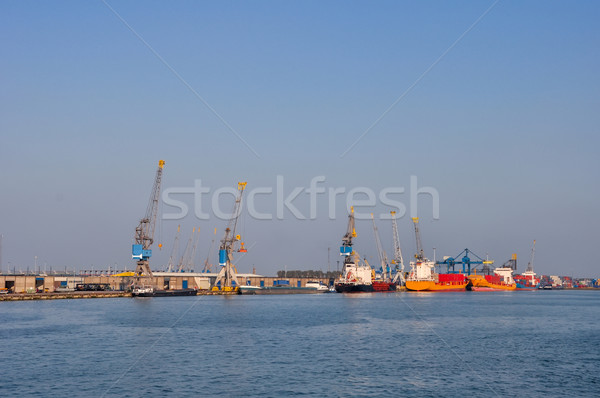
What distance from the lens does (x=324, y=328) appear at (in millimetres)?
80312

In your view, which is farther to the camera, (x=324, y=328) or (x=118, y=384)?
(x=324, y=328)

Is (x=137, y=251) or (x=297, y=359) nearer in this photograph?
(x=297, y=359)

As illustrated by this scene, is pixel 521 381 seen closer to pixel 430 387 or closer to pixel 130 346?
pixel 430 387

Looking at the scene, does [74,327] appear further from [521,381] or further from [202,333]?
[521,381]

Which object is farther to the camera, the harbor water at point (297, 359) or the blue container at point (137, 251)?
the blue container at point (137, 251)

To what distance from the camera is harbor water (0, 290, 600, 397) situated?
41281 millimetres

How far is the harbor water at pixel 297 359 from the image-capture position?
135 ft

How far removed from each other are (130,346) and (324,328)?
28866 millimetres

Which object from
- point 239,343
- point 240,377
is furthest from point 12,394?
point 239,343

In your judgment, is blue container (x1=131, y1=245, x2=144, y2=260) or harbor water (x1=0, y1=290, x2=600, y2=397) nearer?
harbor water (x1=0, y1=290, x2=600, y2=397)

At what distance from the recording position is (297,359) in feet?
174

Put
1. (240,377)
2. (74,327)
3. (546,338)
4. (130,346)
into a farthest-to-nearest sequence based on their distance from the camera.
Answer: (74,327)
(546,338)
(130,346)
(240,377)

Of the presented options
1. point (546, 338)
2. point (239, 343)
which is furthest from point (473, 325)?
point (239, 343)

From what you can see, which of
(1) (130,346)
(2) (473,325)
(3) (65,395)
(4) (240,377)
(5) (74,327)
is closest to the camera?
(3) (65,395)
